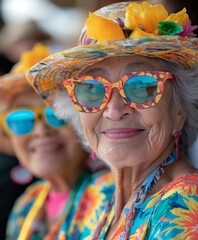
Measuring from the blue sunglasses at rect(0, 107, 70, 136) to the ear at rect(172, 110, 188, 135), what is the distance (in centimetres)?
129

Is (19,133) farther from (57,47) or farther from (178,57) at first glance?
(57,47)

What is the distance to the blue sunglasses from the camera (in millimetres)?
3129

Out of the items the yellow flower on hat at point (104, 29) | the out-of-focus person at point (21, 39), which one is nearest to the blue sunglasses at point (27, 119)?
the yellow flower on hat at point (104, 29)

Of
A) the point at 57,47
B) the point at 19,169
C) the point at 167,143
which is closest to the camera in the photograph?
the point at 167,143

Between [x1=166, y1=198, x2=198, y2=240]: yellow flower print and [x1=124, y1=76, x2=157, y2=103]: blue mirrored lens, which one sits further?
[x1=124, y1=76, x2=157, y2=103]: blue mirrored lens

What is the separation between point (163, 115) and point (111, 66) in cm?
39

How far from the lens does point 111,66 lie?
1.93m

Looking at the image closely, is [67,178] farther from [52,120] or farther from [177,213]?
[177,213]

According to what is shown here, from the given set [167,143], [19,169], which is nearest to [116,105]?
[167,143]

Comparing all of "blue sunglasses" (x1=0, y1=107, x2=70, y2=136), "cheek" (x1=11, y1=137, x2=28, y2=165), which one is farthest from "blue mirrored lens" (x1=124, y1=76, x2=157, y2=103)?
"cheek" (x1=11, y1=137, x2=28, y2=165)

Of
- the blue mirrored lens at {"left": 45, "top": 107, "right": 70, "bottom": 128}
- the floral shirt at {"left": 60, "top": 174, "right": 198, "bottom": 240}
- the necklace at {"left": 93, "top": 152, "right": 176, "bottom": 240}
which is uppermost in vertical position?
the floral shirt at {"left": 60, "top": 174, "right": 198, "bottom": 240}

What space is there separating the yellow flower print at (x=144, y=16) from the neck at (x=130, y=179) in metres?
0.69

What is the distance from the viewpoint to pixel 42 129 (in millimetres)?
3148

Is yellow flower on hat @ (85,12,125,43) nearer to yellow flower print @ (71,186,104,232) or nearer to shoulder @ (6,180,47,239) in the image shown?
yellow flower print @ (71,186,104,232)
